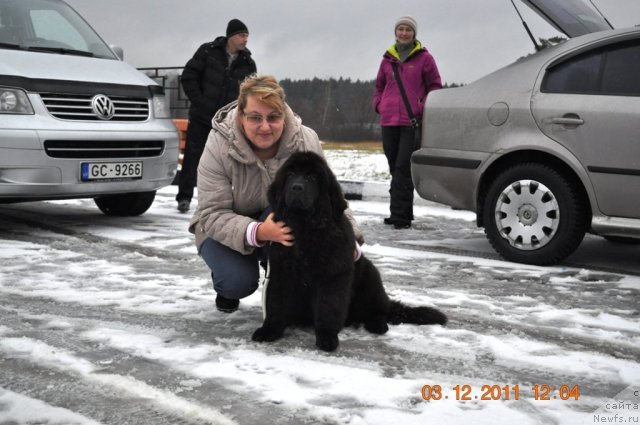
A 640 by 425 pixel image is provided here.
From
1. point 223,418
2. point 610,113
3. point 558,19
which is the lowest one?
point 223,418

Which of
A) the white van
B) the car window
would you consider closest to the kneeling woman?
the car window

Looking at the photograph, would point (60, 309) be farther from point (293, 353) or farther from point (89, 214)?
point (89, 214)

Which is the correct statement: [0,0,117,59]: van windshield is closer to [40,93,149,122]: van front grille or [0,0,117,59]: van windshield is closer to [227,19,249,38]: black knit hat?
[40,93,149,122]: van front grille

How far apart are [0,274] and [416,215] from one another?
476cm

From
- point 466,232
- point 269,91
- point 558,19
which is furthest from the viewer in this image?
point 466,232

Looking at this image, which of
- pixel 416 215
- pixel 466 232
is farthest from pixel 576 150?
pixel 416 215

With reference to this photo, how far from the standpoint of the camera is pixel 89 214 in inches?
295

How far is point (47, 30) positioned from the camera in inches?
268

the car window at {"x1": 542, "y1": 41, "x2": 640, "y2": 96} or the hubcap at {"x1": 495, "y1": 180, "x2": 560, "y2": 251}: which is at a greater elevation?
the car window at {"x1": 542, "y1": 41, "x2": 640, "y2": 96}

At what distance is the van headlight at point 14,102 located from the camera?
5.58m

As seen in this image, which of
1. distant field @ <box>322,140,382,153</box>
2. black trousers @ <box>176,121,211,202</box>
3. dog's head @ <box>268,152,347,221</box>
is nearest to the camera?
dog's head @ <box>268,152,347,221</box>

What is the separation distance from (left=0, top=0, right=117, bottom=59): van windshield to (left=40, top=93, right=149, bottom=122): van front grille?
0.76 meters

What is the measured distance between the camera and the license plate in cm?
602
